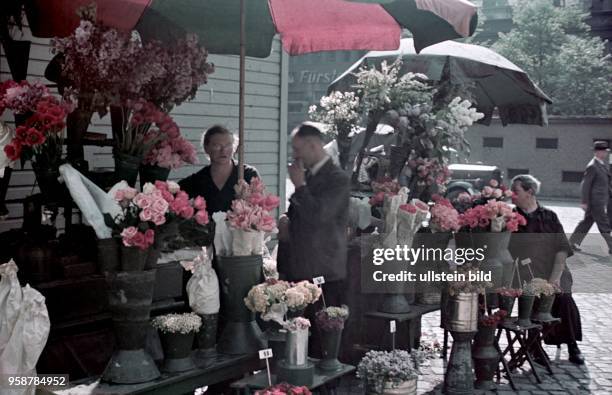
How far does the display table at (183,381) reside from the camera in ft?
10.7

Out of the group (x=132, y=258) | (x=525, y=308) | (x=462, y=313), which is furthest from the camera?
(x=525, y=308)

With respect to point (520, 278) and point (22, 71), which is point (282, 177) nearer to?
point (520, 278)

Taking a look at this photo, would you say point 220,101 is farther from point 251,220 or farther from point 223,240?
point 251,220

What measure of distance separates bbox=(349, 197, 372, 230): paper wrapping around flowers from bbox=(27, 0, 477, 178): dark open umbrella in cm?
129

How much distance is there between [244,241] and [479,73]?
424 cm

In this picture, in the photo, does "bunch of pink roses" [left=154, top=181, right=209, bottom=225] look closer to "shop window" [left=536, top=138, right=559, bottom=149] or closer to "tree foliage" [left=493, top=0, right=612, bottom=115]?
"shop window" [left=536, top=138, right=559, bottom=149]

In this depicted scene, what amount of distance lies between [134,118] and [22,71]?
3.96ft

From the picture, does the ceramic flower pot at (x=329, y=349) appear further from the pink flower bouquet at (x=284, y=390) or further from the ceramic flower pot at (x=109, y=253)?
the ceramic flower pot at (x=109, y=253)

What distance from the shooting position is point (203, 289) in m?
3.65

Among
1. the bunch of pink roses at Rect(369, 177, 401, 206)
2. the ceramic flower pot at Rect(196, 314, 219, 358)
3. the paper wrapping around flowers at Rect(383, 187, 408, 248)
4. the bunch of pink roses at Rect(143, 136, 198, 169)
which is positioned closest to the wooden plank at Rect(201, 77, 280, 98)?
the bunch of pink roses at Rect(369, 177, 401, 206)

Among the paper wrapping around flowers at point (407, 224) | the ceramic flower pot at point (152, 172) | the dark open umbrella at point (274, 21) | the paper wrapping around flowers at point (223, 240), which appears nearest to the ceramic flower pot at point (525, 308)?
the paper wrapping around flowers at point (407, 224)

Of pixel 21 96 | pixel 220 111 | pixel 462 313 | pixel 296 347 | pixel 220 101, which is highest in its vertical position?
pixel 220 101

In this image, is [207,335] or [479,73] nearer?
[207,335]

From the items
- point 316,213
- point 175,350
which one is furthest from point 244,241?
point 316,213
